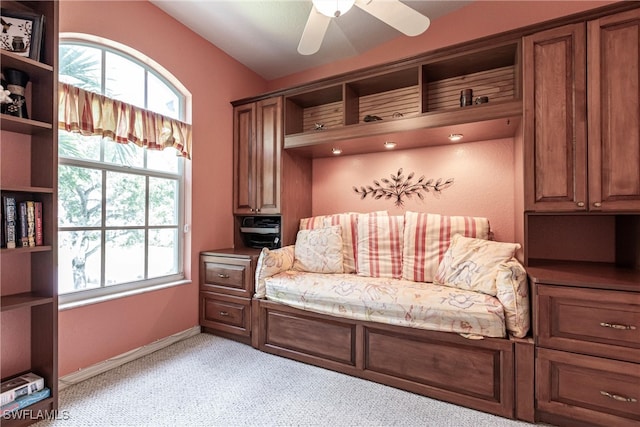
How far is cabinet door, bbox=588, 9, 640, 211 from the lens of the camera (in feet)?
5.37

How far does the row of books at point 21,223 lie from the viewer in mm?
1515

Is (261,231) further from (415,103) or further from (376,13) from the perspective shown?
(376,13)

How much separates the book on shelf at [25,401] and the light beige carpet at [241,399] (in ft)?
0.43

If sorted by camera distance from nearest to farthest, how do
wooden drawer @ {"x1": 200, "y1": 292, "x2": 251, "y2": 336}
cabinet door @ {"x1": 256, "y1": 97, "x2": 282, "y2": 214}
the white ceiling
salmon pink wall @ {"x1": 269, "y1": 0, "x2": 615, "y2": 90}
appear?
salmon pink wall @ {"x1": 269, "y1": 0, "x2": 615, "y2": 90}, the white ceiling, wooden drawer @ {"x1": 200, "y1": 292, "x2": 251, "y2": 336}, cabinet door @ {"x1": 256, "y1": 97, "x2": 282, "y2": 214}

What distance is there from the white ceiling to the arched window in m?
0.64

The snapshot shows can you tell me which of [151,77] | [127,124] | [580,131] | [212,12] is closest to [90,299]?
[127,124]

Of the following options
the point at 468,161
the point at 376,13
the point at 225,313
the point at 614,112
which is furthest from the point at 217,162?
the point at 614,112

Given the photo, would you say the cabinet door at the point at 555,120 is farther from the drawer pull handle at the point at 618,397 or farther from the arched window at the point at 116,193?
the arched window at the point at 116,193

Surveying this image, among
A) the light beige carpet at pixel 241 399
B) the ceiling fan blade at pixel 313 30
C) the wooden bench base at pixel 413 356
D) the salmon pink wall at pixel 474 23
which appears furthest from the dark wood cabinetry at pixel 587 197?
the ceiling fan blade at pixel 313 30

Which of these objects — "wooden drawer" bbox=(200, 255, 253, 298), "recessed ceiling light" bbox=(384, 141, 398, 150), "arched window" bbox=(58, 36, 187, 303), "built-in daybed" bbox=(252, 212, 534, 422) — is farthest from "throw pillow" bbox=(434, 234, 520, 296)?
"arched window" bbox=(58, 36, 187, 303)

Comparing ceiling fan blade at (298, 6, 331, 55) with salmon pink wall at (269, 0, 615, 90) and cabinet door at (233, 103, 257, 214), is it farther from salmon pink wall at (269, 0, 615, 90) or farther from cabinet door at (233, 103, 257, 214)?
cabinet door at (233, 103, 257, 214)

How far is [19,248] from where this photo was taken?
4.91 ft

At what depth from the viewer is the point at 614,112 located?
5.49ft

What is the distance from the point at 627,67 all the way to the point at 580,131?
397 mm
